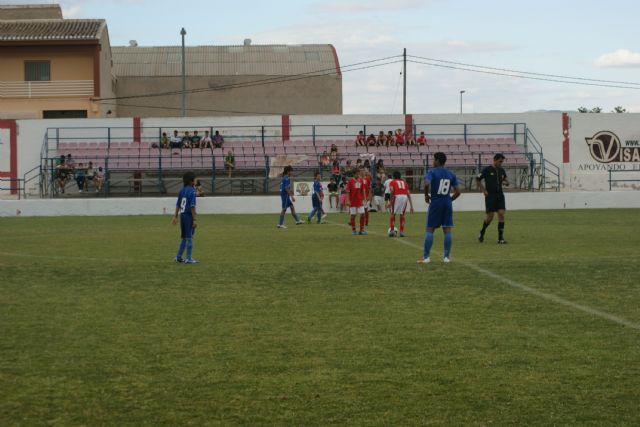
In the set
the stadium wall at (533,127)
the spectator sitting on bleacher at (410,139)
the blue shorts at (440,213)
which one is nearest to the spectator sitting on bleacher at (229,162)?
the stadium wall at (533,127)

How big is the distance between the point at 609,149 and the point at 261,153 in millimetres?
17600

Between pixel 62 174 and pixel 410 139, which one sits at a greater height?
pixel 410 139

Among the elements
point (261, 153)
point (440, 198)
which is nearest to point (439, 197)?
point (440, 198)

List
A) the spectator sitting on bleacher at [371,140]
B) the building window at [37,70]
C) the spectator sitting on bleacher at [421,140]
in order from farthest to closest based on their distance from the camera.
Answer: the building window at [37,70] < the spectator sitting on bleacher at [421,140] < the spectator sitting on bleacher at [371,140]

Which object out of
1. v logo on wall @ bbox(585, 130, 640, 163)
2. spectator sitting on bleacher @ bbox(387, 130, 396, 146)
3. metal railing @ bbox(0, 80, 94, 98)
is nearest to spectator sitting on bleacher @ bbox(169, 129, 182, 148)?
spectator sitting on bleacher @ bbox(387, 130, 396, 146)

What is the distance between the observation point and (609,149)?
50.1 m

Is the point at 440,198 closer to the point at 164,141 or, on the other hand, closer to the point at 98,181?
the point at 98,181

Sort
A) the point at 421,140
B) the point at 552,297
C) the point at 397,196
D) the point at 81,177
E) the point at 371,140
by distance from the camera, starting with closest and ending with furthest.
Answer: the point at 552,297 → the point at 397,196 → the point at 81,177 → the point at 371,140 → the point at 421,140

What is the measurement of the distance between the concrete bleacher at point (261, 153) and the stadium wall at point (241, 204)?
522 centimetres

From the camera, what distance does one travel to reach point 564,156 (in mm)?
49750

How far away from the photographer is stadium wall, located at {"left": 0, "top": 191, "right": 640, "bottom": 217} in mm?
37750

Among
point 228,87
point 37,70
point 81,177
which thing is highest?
point 37,70

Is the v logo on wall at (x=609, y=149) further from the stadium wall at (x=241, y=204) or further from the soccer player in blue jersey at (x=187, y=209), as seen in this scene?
the soccer player in blue jersey at (x=187, y=209)

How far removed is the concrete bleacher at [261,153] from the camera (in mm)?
45750
